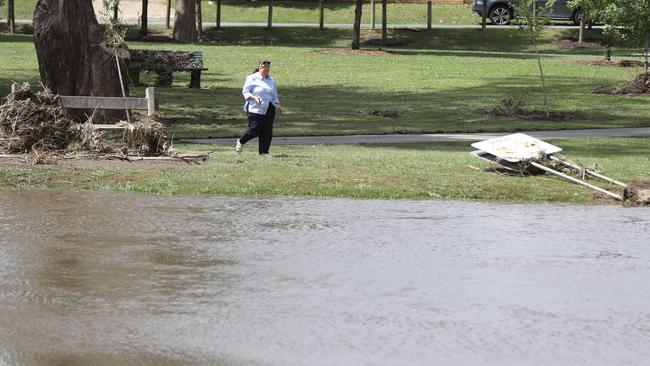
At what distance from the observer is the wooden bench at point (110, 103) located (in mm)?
18688

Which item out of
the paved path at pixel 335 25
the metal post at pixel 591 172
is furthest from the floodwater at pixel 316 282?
the paved path at pixel 335 25

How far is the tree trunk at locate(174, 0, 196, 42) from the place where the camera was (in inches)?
1941

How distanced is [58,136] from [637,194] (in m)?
8.23

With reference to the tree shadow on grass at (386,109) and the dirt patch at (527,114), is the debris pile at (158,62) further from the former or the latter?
the dirt patch at (527,114)

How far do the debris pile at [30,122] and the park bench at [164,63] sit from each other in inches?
576

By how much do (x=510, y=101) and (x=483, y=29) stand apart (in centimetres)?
2585

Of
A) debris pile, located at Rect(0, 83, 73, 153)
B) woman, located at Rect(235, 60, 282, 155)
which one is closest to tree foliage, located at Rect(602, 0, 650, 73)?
woman, located at Rect(235, 60, 282, 155)

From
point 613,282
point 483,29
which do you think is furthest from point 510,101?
point 483,29

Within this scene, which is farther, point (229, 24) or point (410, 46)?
point (229, 24)

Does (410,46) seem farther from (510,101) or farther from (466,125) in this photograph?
(466,125)

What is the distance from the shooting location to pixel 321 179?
16688 mm

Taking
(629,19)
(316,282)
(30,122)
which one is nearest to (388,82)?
(629,19)

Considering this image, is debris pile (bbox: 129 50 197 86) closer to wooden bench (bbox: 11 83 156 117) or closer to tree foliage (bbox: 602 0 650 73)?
tree foliage (bbox: 602 0 650 73)

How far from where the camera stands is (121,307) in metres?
9.76
